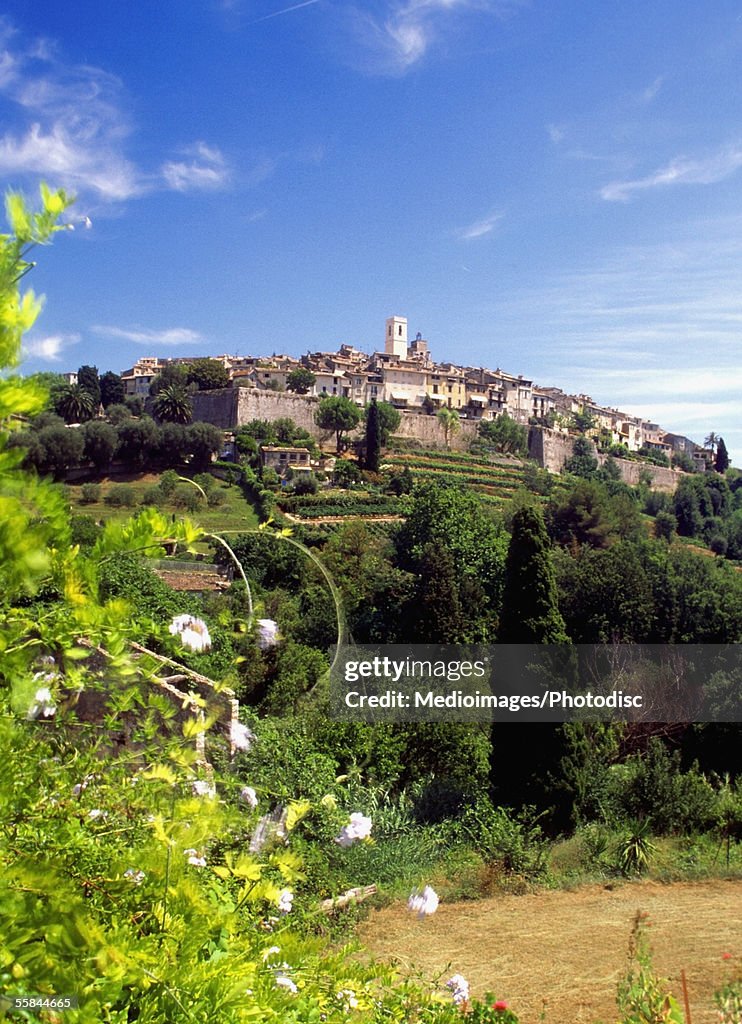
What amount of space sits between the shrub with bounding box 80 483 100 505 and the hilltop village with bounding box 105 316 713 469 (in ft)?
48.6

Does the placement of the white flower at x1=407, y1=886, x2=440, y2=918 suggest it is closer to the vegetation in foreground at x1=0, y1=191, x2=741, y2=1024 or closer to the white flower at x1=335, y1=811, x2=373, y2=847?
the vegetation in foreground at x1=0, y1=191, x2=741, y2=1024

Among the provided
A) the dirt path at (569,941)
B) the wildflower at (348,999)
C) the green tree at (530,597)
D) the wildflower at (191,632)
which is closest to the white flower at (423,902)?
the wildflower at (348,999)

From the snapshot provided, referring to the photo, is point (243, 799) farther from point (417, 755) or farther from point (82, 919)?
point (417, 755)

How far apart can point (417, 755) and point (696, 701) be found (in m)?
4.83

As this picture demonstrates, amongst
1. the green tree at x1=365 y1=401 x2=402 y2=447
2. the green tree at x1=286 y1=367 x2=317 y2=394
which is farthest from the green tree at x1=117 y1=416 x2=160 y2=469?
the green tree at x1=286 y1=367 x2=317 y2=394

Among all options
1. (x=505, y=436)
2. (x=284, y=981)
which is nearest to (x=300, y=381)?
(x=505, y=436)

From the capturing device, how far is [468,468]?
43.3m

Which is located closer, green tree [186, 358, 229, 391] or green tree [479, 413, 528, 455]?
green tree [186, 358, 229, 391]

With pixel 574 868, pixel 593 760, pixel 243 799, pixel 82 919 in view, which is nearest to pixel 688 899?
pixel 574 868

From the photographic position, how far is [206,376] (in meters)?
49.0

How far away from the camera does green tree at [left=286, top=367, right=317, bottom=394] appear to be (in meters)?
51.8

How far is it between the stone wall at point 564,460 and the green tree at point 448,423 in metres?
5.45

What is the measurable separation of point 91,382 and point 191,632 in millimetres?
46302

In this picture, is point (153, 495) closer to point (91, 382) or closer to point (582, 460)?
point (91, 382)
